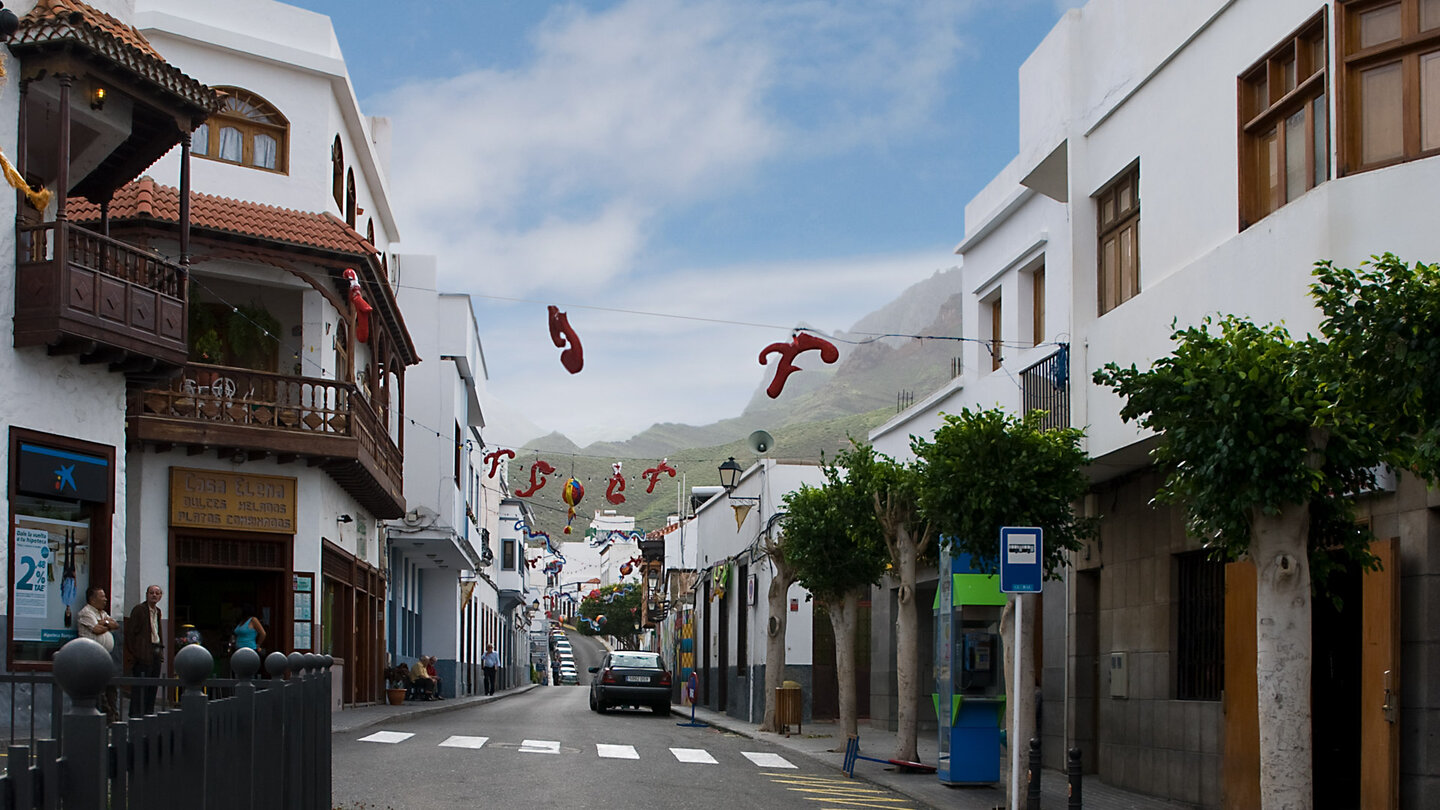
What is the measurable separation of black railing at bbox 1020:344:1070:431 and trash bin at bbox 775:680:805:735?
10.3m

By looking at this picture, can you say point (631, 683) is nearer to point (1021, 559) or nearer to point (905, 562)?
point (905, 562)

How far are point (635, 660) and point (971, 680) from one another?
1913 centimetres

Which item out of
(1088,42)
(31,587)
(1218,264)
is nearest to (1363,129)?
(1218,264)

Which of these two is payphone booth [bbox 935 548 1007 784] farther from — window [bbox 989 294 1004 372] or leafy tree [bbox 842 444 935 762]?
window [bbox 989 294 1004 372]

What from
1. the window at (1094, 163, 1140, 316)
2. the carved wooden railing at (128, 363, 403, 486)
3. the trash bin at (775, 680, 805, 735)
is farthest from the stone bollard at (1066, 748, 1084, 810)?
the trash bin at (775, 680, 805, 735)

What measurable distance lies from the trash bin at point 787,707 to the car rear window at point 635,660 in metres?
6.67

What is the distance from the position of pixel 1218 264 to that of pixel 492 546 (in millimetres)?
53846

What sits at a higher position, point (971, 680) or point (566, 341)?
point (566, 341)

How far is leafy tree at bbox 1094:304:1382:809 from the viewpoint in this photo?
947 cm

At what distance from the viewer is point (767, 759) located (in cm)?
2005

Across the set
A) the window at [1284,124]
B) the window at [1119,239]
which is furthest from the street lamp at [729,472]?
the window at [1284,124]

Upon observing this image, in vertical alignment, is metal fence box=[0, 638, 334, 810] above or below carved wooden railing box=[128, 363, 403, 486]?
below

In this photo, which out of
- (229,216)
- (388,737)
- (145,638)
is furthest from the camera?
(229,216)

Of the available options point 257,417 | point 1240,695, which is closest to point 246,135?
point 257,417
